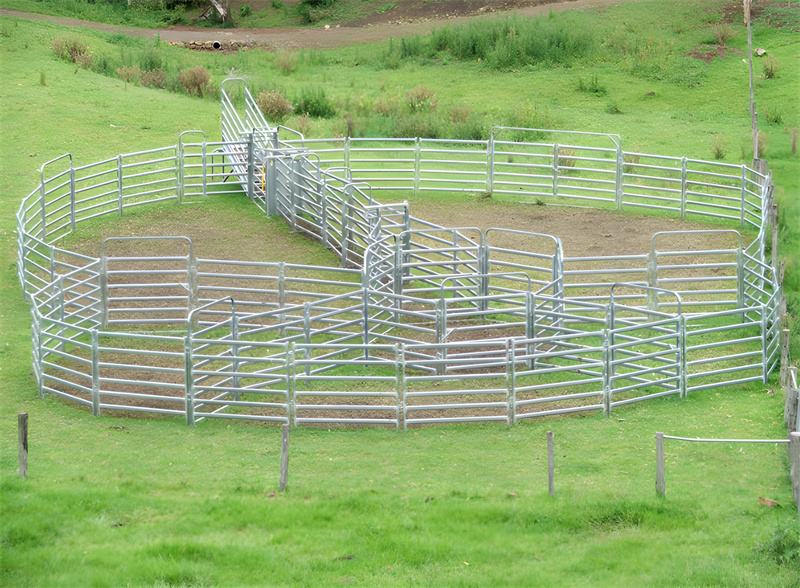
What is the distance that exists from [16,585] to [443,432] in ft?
18.4

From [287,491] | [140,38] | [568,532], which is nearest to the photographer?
[568,532]

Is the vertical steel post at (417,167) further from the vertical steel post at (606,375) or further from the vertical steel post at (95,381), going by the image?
the vertical steel post at (95,381)

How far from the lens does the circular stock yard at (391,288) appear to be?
48.5ft

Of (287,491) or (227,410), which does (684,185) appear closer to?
(227,410)

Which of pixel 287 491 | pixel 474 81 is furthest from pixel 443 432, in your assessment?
pixel 474 81

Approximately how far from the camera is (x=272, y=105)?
32.4 metres

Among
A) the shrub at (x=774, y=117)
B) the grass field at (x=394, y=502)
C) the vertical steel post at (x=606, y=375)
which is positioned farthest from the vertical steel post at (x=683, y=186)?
the vertical steel post at (x=606, y=375)

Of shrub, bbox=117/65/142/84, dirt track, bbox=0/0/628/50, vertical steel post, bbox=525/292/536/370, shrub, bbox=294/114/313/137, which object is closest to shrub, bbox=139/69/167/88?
shrub, bbox=117/65/142/84

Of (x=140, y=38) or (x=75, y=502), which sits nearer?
(x=75, y=502)

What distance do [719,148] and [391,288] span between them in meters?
12.9

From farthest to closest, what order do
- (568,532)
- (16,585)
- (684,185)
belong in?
(684,185), (568,532), (16,585)

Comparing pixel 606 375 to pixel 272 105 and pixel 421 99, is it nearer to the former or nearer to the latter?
pixel 272 105

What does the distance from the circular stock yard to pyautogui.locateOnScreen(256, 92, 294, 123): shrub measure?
1.84 metres

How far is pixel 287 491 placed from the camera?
12188 millimetres
